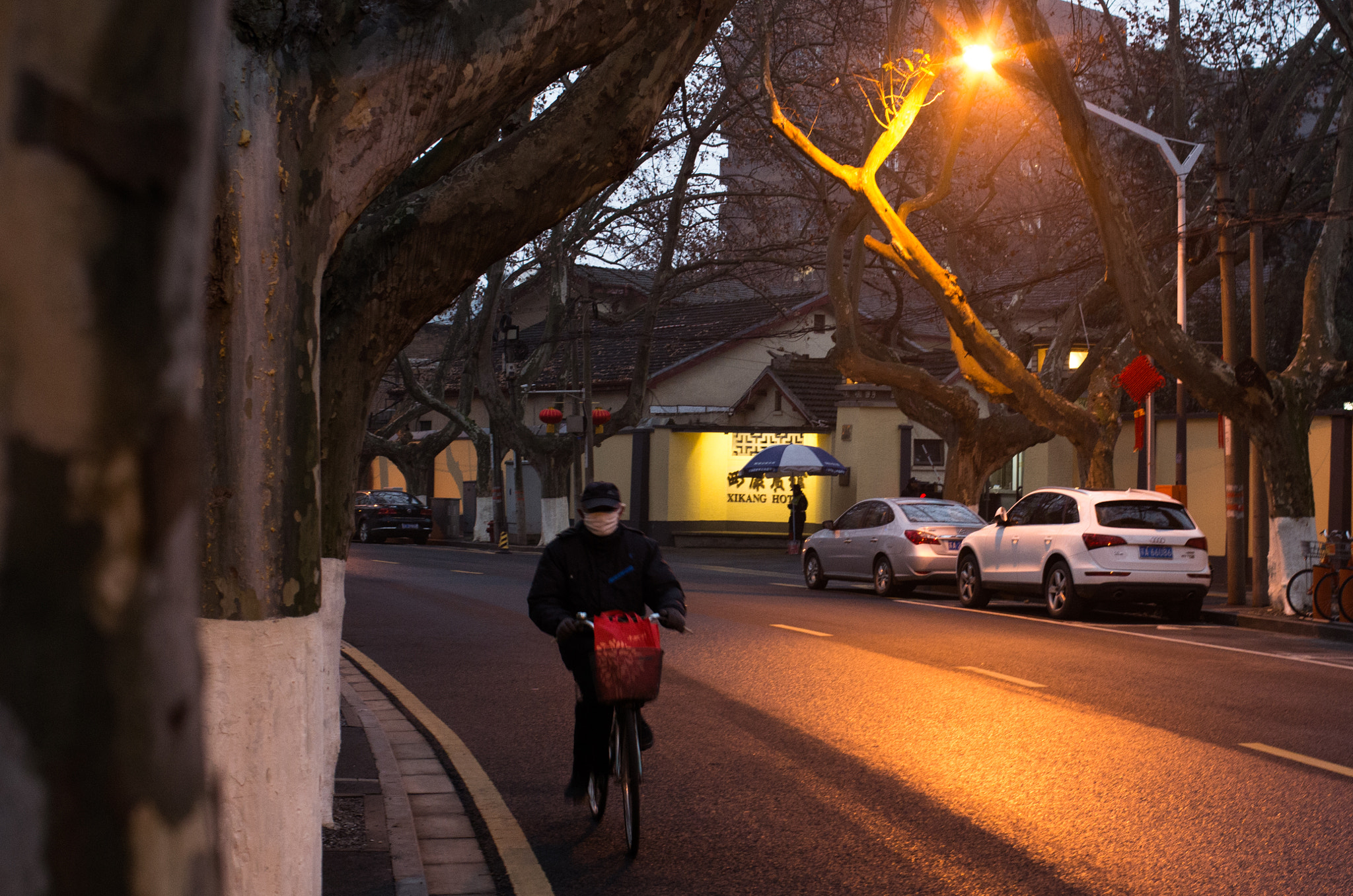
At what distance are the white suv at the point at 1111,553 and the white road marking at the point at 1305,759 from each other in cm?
893

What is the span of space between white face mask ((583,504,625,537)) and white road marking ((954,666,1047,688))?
18.6 feet

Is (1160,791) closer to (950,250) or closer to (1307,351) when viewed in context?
(1307,351)

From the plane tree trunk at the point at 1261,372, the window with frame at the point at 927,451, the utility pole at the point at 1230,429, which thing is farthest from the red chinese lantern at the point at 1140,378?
the window with frame at the point at 927,451

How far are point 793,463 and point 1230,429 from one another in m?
17.8

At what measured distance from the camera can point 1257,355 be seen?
735 inches

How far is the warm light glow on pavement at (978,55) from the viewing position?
18.9 m

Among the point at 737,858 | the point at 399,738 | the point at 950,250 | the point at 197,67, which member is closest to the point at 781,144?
the point at 950,250

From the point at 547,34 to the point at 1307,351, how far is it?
16.9 m

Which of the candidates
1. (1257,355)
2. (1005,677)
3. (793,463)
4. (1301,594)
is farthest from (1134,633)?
(793,463)

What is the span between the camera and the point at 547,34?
182 inches

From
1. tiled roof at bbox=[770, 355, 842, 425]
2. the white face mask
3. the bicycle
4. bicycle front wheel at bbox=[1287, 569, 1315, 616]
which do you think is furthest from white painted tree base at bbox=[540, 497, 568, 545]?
the bicycle

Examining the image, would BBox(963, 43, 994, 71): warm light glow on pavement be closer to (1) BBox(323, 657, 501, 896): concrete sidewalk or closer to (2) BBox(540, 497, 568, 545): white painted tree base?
(1) BBox(323, 657, 501, 896): concrete sidewalk

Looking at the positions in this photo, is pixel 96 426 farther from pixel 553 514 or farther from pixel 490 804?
pixel 553 514

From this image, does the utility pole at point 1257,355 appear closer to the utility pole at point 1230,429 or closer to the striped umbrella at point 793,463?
the utility pole at point 1230,429
